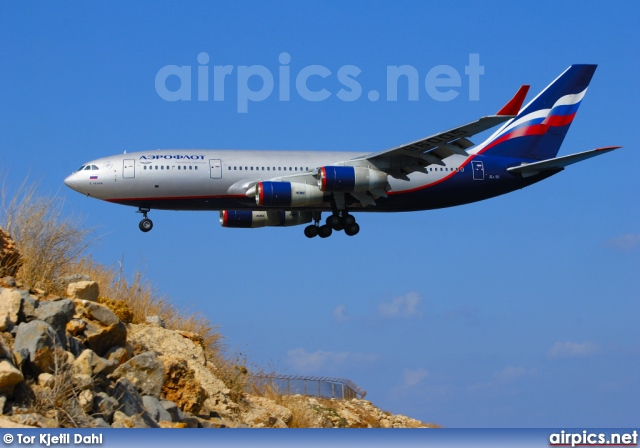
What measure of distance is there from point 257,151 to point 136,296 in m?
20.7

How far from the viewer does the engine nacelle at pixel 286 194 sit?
38.0m

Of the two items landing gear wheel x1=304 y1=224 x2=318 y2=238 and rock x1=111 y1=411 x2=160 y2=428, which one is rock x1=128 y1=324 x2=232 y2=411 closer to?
rock x1=111 y1=411 x2=160 y2=428

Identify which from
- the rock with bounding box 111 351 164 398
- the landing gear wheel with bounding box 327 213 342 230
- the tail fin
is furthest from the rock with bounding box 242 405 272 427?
the tail fin

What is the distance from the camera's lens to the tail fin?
4622 cm

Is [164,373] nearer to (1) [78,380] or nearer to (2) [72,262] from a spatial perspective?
(1) [78,380]

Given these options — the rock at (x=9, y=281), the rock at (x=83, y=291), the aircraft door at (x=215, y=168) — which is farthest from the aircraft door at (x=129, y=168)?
the rock at (x=9, y=281)

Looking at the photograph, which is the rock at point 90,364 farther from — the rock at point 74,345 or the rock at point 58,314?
the rock at point 58,314

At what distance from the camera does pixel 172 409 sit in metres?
15.1

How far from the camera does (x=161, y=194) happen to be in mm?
38562

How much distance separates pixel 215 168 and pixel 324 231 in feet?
19.3

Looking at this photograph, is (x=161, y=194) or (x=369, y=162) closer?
(x=161, y=194)

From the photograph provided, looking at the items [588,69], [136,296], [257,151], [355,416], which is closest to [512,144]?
[588,69]

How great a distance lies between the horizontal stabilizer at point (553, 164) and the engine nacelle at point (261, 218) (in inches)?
363

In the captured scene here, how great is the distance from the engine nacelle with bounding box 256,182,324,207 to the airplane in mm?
37
